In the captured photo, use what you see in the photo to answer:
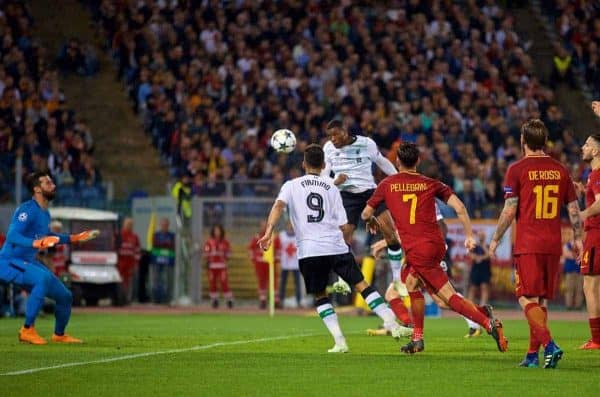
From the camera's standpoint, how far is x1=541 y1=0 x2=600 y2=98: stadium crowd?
3944cm

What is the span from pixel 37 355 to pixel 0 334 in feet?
17.6

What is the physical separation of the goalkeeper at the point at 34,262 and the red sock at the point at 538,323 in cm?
626

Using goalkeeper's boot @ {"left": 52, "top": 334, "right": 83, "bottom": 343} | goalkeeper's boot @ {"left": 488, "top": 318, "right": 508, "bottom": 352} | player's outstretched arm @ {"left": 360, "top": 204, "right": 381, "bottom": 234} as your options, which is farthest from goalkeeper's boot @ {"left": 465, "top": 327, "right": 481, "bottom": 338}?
goalkeeper's boot @ {"left": 52, "top": 334, "right": 83, "bottom": 343}

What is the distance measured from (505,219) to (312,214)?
104 inches

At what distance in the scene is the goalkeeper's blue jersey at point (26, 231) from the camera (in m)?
17.6

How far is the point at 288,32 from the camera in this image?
130 feet

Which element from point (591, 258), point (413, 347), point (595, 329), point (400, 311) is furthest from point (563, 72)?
point (413, 347)

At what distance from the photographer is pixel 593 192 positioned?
16.3 metres

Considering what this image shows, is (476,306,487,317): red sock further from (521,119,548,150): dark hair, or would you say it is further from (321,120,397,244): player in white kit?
(321,120,397,244): player in white kit

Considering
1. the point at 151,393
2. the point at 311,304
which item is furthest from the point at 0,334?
the point at 311,304

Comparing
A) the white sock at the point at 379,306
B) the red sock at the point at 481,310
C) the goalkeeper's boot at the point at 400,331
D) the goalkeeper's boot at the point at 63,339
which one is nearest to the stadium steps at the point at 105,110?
the goalkeeper's boot at the point at 63,339

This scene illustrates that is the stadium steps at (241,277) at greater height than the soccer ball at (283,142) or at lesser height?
lesser

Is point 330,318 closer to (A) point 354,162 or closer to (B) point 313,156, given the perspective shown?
(B) point 313,156

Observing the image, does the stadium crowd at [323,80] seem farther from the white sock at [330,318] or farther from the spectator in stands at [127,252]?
the white sock at [330,318]
